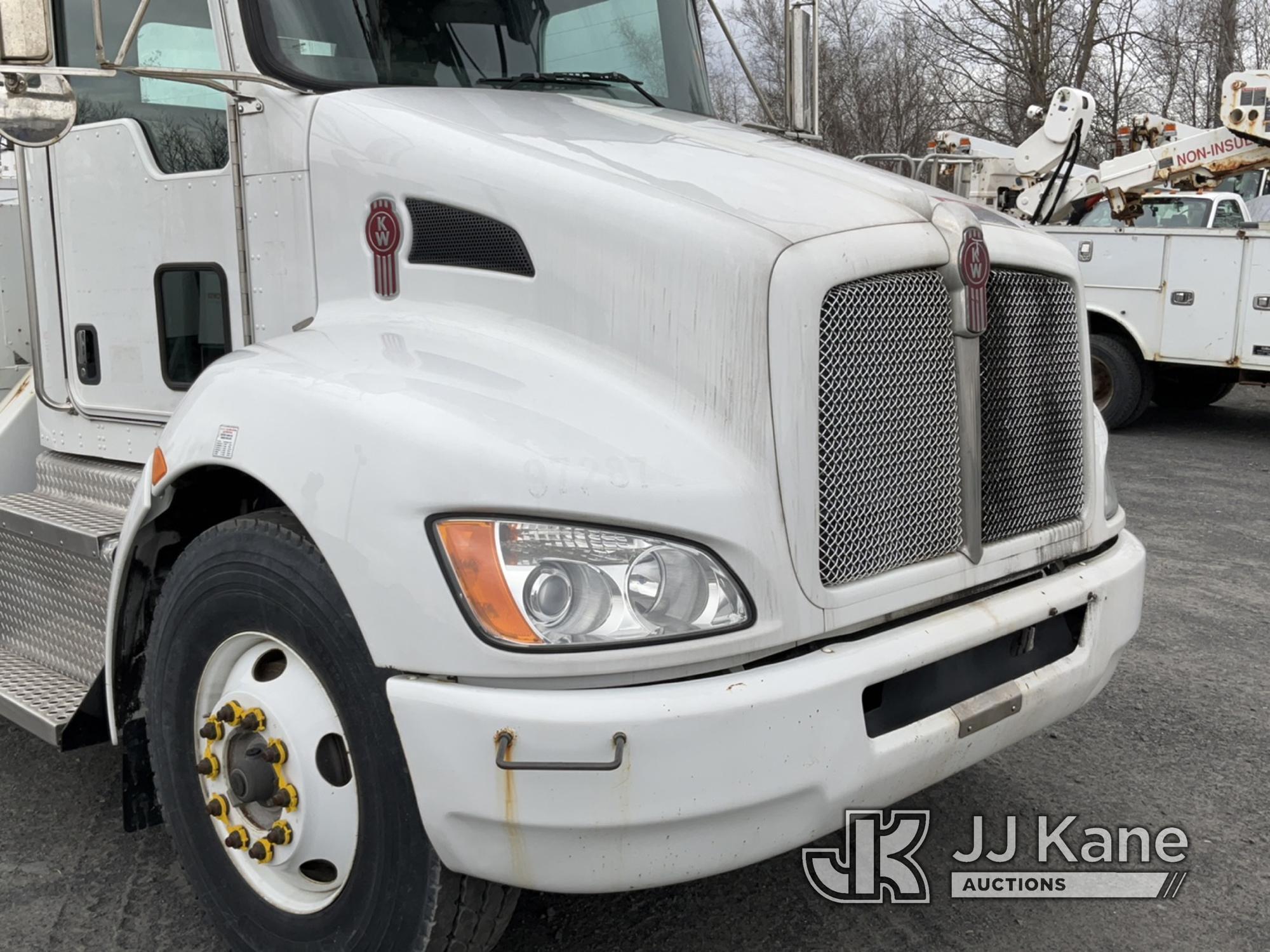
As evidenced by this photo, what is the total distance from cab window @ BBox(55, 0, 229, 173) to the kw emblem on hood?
66cm

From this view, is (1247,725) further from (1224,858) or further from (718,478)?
(718,478)

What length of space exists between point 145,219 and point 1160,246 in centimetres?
880

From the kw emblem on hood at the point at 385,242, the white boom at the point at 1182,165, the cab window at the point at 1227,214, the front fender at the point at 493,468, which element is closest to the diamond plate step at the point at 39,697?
the front fender at the point at 493,468

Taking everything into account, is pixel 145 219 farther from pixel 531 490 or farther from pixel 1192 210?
pixel 1192 210

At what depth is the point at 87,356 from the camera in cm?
377

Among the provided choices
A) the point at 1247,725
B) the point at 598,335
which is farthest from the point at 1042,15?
the point at 598,335

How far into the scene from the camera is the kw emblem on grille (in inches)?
102

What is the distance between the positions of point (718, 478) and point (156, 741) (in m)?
1.51

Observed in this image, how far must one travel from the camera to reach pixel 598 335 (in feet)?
8.07

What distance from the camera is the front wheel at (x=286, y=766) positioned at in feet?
7.51

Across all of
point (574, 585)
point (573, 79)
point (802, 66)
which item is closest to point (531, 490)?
point (574, 585)

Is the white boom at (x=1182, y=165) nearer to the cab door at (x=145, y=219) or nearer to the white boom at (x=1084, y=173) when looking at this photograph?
the white boom at (x=1084, y=173)

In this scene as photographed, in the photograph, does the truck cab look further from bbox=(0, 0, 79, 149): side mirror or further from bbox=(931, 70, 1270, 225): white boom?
bbox=(0, 0, 79, 149): side mirror

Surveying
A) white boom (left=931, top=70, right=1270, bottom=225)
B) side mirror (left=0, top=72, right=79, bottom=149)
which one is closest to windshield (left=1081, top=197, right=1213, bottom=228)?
white boom (left=931, top=70, right=1270, bottom=225)
